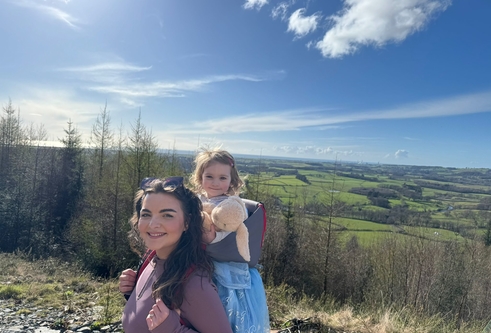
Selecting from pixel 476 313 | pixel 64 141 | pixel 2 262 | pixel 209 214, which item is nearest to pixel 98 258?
pixel 2 262

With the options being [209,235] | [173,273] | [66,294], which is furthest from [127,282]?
[66,294]

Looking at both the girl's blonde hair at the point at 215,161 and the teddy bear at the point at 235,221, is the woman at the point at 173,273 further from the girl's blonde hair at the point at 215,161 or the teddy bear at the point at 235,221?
the girl's blonde hair at the point at 215,161

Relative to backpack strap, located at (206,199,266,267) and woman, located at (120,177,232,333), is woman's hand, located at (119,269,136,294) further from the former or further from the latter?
backpack strap, located at (206,199,266,267)

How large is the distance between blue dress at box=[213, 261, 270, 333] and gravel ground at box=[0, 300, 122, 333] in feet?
12.9

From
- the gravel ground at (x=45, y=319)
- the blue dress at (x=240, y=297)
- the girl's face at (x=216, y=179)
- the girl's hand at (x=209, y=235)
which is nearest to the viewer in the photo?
the blue dress at (x=240, y=297)

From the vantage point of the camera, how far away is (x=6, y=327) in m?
4.75

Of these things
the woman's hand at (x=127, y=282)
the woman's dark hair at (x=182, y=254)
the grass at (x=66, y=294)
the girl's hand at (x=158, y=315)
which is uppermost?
the woman's dark hair at (x=182, y=254)

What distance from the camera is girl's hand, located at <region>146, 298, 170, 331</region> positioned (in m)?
1.35

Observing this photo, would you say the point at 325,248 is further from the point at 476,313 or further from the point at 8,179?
the point at 8,179

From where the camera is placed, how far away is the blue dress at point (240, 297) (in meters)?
1.51

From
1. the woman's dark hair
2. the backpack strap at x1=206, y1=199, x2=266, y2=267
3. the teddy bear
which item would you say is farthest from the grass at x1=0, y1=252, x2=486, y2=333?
the woman's dark hair

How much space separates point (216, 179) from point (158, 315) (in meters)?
1.03

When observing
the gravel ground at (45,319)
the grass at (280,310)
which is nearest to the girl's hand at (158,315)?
the grass at (280,310)

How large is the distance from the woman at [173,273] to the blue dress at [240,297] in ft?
0.36
